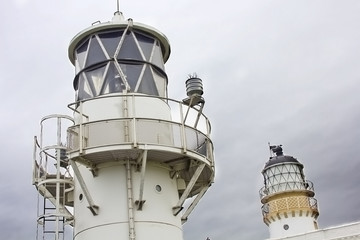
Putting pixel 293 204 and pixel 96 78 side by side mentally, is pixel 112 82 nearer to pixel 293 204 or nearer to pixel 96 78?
pixel 96 78

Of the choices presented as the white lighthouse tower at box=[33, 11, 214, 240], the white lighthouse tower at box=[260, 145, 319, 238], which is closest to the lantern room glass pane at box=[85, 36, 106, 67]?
the white lighthouse tower at box=[33, 11, 214, 240]

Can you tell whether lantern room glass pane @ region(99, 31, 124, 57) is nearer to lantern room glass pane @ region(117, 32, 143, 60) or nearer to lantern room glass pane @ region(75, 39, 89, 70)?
lantern room glass pane @ region(117, 32, 143, 60)

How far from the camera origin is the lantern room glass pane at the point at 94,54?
15.5 meters

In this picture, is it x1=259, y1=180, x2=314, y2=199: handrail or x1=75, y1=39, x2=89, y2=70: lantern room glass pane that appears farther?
x1=259, y1=180, x2=314, y2=199: handrail

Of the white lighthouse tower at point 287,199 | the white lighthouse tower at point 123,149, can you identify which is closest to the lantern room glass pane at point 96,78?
the white lighthouse tower at point 123,149

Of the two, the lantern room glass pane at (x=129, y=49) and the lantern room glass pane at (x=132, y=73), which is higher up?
the lantern room glass pane at (x=129, y=49)

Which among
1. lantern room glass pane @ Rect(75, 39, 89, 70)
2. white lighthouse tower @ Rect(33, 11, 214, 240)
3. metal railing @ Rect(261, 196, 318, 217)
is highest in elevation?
metal railing @ Rect(261, 196, 318, 217)

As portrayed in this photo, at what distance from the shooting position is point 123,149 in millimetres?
13383

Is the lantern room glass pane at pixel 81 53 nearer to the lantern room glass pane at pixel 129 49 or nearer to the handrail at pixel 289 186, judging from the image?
the lantern room glass pane at pixel 129 49

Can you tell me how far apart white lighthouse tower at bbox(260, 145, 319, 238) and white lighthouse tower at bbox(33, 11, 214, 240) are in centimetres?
3197

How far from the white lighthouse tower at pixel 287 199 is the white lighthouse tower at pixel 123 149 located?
3197cm

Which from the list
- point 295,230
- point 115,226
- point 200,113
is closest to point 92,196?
point 115,226

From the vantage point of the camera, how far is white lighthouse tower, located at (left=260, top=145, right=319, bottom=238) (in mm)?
46603

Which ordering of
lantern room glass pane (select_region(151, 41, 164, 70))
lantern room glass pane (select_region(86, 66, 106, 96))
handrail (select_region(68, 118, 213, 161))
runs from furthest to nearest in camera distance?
lantern room glass pane (select_region(151, 41, 164, 70))
lantern room glass pane (select_region(86, 66, 106, 96))
handrail (select_region(68, 118, 213, 161))
